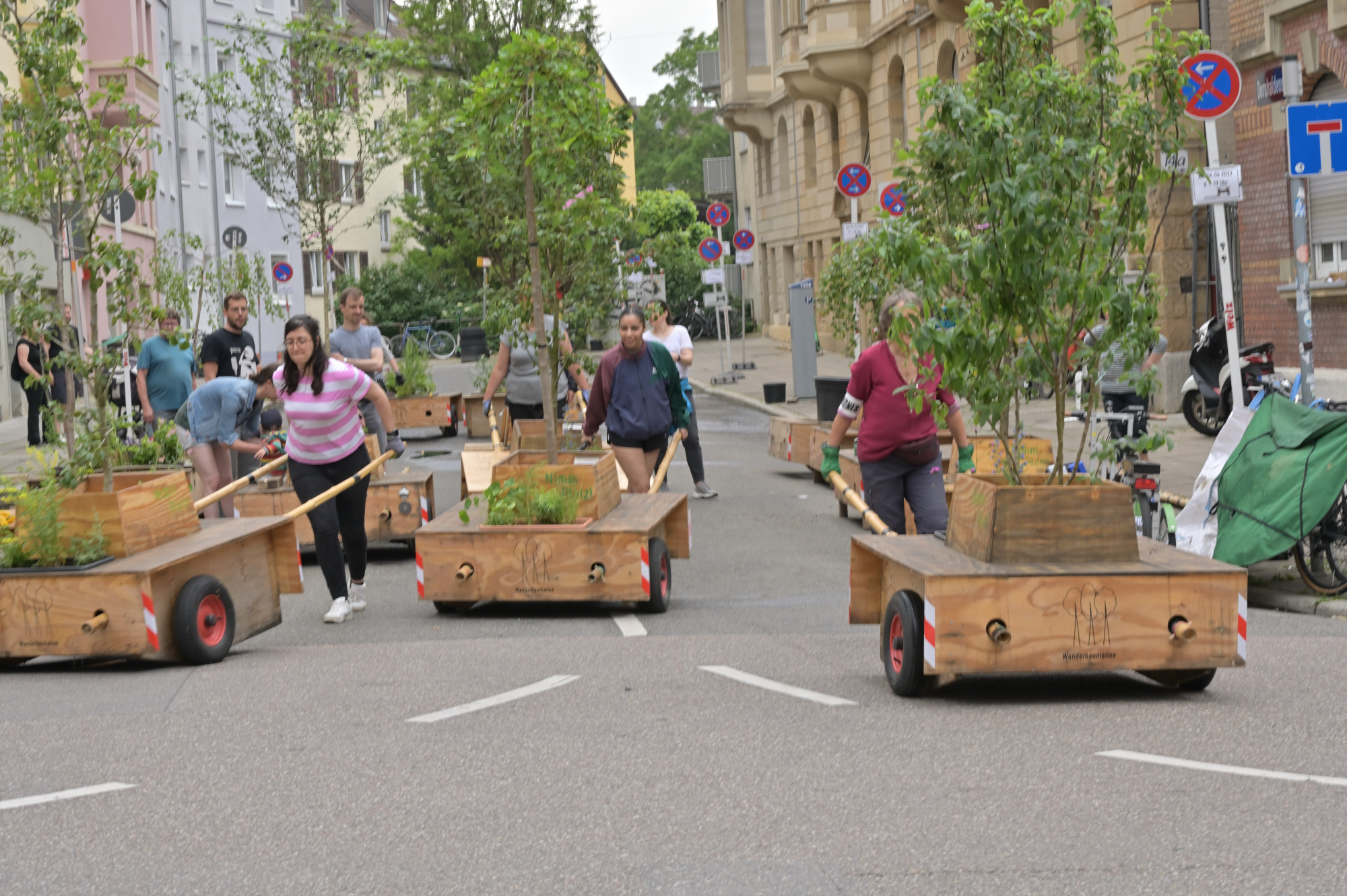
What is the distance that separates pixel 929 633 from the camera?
264 inches

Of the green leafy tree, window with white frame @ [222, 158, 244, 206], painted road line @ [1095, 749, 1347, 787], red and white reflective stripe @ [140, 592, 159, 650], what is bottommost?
painted road line @ [1095, 749, 1347, 787]

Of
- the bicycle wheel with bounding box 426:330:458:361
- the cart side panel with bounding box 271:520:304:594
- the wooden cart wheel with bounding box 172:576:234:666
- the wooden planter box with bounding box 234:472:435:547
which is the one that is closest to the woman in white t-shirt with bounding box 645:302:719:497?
the wooden planter box with bounding box 234:472:435:547

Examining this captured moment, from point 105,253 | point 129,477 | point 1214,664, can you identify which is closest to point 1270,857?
point 1214,664

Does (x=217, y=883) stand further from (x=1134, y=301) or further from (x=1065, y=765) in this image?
(x=1134, y=301)

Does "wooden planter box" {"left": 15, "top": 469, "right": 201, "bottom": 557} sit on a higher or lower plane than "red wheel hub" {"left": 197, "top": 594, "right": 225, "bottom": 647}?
higher

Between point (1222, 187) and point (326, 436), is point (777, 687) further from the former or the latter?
point (1222, 187)

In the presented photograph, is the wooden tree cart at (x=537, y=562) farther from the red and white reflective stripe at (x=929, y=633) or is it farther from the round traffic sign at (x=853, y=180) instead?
the round traffic sign at (x=853, y=180)

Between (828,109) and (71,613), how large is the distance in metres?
37.9

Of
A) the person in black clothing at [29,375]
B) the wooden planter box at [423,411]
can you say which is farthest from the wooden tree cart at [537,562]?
the wooden planter box at [423,411]

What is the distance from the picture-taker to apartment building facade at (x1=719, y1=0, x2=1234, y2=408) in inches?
913

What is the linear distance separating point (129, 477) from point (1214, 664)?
554 cm

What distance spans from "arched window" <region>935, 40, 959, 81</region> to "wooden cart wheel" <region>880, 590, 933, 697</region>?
27019 millimetres

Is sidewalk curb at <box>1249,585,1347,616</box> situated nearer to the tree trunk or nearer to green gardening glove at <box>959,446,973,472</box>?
green gardening glove at <box>959,446,973,472</box>

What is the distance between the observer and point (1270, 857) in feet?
15.5
